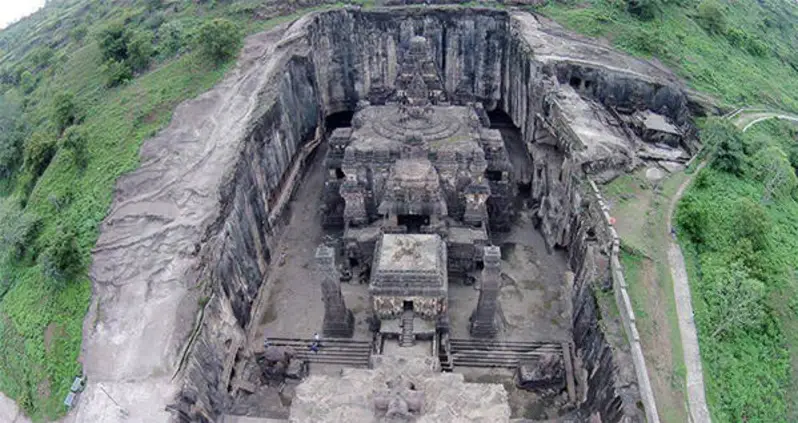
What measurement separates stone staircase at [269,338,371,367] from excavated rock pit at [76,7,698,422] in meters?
3.41

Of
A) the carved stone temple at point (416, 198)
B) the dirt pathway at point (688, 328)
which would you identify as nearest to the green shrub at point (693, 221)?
the dirt pathway at point (688, 328)

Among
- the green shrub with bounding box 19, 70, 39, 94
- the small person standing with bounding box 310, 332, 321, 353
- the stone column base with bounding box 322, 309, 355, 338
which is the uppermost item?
the green shrub with bounding box 19, 70, 39, 94

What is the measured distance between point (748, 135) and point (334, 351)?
3434 cm

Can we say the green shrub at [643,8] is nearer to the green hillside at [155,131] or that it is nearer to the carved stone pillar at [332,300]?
the green hillside at [155,131]

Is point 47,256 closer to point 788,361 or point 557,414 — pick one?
point 557,414

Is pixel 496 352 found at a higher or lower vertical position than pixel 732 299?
lower

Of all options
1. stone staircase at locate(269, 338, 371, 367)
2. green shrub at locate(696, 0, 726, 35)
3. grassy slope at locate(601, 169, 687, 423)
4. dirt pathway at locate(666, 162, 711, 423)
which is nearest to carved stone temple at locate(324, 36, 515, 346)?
stone staircase at locate(269, 338, 371, 367)

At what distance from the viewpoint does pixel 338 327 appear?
103 feet

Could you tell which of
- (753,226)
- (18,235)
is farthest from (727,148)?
(18,235)

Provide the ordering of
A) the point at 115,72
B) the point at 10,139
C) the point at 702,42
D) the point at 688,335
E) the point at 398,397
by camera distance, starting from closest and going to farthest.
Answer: the point at 398,397, the point at 688,335, the point at 10,139, the point at 115,72, the point at 702,42

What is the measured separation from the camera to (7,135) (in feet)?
143

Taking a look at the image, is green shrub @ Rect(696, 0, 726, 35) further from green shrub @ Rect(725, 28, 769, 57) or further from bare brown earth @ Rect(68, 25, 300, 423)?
bare brown earth @ Rect(68, 25, 300, 423)

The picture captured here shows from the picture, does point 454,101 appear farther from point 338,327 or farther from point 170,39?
point 170,39

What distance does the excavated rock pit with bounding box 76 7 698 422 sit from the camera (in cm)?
2448
